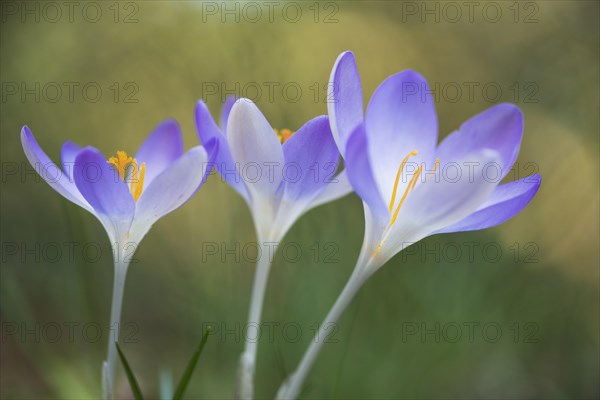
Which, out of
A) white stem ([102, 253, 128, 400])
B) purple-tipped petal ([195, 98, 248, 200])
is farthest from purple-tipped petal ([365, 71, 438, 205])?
white stem ([102, 253, 128, 400])

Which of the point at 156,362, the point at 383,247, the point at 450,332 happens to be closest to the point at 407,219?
the point at 383,247

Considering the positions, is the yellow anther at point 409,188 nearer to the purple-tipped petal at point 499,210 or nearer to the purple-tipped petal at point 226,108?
the purple-tipped petal at point 499,210

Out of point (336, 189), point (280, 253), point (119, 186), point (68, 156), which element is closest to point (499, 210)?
point (336, 189)

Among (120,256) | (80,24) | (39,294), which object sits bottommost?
(39,294)

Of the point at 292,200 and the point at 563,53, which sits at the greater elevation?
the point at 563,53

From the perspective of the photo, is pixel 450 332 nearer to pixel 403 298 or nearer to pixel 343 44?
pixel 403 298

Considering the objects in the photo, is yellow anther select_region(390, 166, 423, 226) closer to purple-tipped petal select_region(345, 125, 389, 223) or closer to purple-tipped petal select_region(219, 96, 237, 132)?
purple-tipped petal select_region(345, 125, 389, 223)
